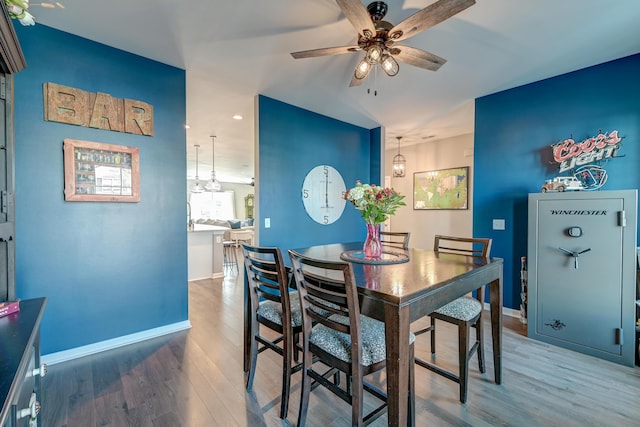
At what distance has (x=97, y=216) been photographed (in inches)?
94.0

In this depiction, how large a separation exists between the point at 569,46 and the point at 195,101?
392cm

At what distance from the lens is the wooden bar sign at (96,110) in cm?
217

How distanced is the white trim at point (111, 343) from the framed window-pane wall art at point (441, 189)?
178 inches

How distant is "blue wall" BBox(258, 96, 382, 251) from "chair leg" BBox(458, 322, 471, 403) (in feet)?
7.74

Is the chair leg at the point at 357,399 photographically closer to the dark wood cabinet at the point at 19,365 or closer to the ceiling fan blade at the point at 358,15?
the dark wood cabinet at the point at 19,365

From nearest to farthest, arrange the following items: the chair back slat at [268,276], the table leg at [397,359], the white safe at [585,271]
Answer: the table leg at [397,359] → the chair back slat at [268,276] → the white safe at [585,271]

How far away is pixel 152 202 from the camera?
2.64 metres

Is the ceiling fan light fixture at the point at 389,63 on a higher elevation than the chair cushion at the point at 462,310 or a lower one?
higher

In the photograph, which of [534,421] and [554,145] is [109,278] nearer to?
[534,421]

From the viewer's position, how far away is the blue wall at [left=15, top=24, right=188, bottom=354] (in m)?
2.11

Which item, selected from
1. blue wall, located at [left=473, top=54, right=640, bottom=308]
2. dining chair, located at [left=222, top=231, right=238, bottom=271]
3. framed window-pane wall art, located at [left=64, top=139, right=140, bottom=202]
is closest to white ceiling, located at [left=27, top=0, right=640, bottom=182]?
blue wall, located at [left=473, top=54, right=640, bottom=308]

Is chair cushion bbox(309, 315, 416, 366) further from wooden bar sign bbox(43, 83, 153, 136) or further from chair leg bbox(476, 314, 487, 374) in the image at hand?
wooden bar sign bbox(43, 83, 153, 136)

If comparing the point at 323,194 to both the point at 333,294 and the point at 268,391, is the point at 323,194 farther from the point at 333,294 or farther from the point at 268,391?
the point at 333,294

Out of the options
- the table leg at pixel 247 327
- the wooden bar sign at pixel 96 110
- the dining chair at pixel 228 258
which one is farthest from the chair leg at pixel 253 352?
the dining chair at pixel 228 258
